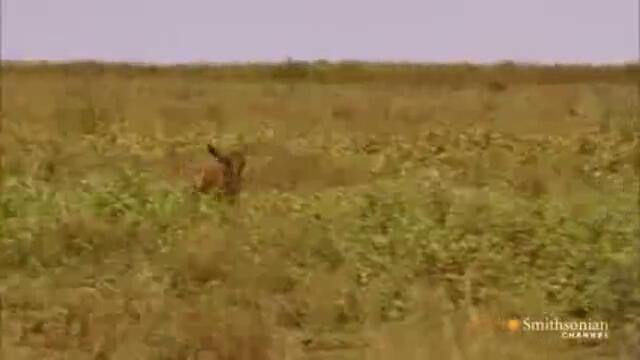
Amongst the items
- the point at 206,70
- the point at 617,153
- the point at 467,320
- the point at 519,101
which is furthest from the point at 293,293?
the point at 206,70

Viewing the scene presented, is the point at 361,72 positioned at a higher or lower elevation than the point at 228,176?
lower

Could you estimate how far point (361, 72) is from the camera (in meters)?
38.7

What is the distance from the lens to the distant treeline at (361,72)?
35.6m

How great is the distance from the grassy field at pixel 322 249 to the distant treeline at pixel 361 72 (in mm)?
21634

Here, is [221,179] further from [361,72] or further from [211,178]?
[361,72]

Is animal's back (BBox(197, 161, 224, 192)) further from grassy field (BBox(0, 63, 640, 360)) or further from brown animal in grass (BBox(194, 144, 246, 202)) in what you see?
grassy field (BBox(0, 63, 640, 360))

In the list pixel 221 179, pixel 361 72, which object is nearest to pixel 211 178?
pixel 221 179

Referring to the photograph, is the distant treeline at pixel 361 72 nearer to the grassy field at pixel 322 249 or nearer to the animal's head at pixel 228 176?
the grassy field at pixel 322 249

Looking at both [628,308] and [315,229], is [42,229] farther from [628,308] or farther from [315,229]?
[628,308]

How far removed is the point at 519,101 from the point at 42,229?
54.5ft

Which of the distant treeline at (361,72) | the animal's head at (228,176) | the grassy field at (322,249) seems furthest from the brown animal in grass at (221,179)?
the distant treeline at (361,72)

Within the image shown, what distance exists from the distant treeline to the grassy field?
21.6 m

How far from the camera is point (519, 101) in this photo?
22531mm

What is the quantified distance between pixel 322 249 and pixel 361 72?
3245 cm
